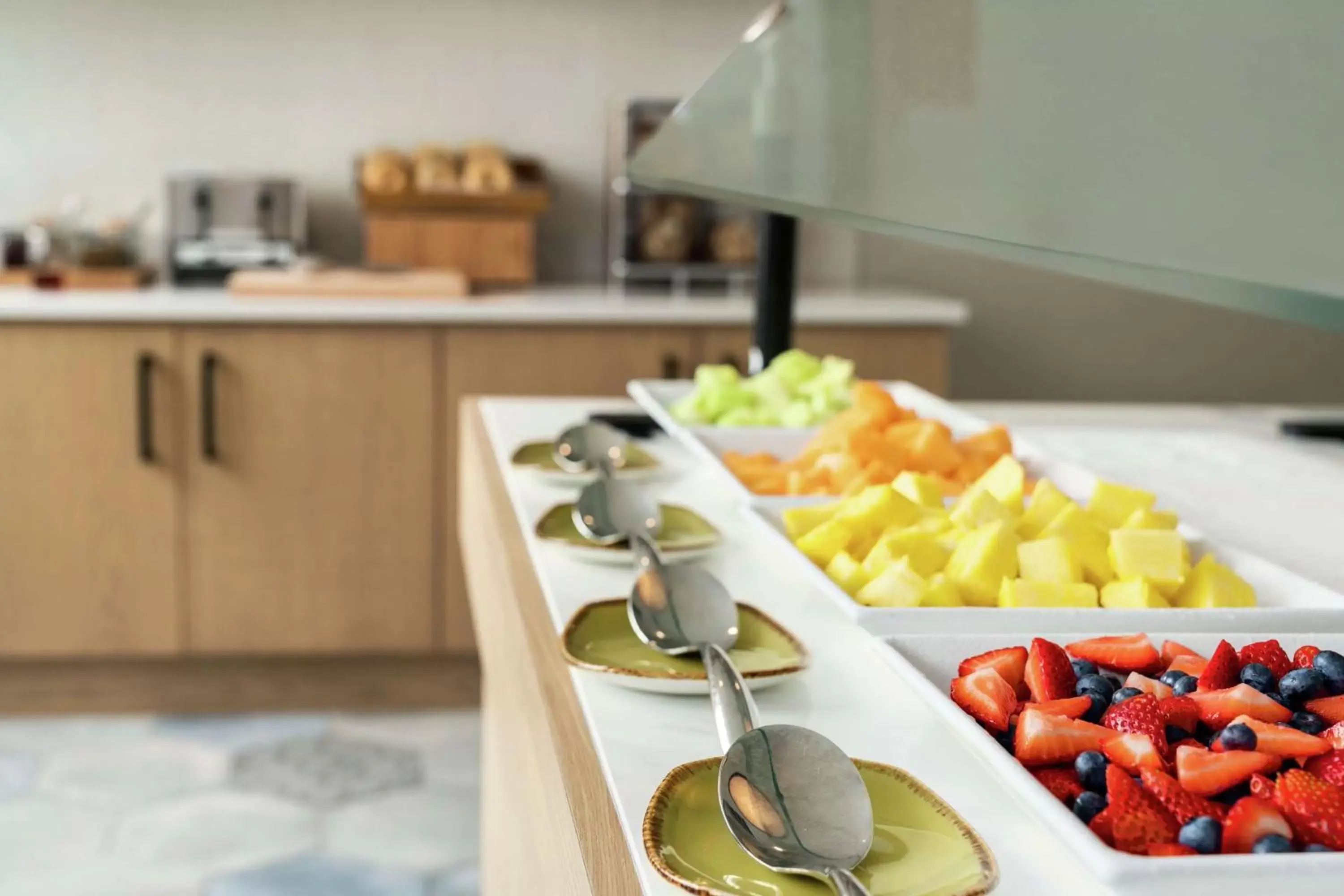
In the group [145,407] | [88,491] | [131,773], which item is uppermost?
[145,407]

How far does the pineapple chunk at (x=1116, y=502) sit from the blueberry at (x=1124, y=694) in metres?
0.35

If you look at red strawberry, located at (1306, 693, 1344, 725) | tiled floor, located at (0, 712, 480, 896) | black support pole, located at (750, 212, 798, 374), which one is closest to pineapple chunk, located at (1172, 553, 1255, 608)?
red strawberry, located at (1306, 693, 1344, 725)

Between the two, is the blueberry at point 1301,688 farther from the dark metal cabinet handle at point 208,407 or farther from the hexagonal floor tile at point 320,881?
the dark metal cabinet handle at point 208,407

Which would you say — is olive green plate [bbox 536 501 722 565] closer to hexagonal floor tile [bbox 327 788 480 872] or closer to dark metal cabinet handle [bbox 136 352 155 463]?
hexagonal floor tile [bbox 327 788 480 872]

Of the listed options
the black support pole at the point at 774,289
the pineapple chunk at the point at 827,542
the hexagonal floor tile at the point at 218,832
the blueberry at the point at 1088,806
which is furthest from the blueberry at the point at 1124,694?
the hexagonal floor tile at the point at 218,832

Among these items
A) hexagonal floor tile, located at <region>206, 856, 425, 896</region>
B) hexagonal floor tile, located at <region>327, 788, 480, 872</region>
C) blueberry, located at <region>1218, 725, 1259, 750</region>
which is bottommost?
hexagonal floor tile, located at <region>327, 788, 480, 872</region>

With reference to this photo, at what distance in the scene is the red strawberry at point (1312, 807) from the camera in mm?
562

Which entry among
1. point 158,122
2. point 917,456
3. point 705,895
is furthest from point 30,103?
point 705,895

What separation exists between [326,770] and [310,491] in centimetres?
55

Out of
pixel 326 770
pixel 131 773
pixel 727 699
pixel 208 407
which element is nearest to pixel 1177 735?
pixel 727 699

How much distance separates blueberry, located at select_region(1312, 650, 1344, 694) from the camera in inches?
28.1

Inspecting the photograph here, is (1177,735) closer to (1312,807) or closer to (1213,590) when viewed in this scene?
(1312,807)

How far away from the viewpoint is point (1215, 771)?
2.01 feet

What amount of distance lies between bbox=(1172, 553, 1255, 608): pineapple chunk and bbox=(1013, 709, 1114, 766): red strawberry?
0.95ft
